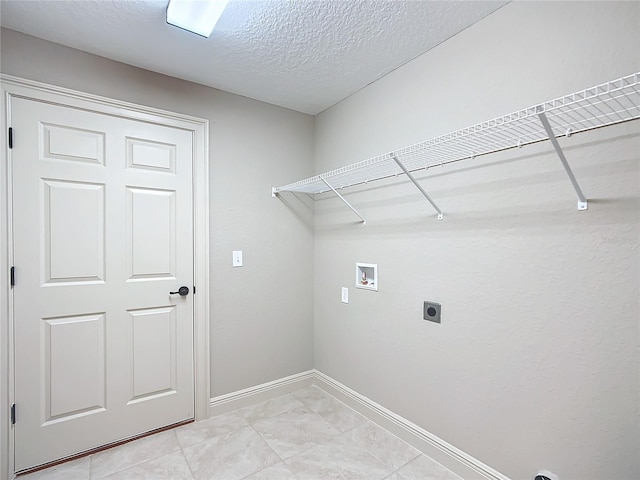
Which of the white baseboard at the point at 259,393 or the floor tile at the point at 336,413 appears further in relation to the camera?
the white baseboard at the point at 259,393

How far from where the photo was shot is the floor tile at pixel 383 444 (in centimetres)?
185

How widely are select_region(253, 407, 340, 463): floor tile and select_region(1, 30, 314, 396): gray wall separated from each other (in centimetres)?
37

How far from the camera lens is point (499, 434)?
157cm

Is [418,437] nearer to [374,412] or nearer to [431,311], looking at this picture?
[374,412]

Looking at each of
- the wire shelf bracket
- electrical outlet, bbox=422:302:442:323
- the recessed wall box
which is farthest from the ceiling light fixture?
electrical outlet, bbox=422:302:442:323

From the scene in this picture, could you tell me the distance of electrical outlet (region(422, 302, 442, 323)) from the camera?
183 centimetres

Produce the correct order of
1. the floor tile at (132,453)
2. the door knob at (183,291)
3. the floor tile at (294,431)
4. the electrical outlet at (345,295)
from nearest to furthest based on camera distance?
the floor tile at (132,453) → the floor tile at (294,431) → the door knob at (183,291) → the electrical outlet at (345,295)

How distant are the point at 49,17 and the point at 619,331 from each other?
9.44 feet

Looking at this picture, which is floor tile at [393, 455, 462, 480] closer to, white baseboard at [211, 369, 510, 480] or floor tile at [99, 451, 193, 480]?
white baseboard at [211, 369, 510, 480]

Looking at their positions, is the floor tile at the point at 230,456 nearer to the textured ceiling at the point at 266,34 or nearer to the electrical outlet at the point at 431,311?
the electrical outlet at the point at 431,311

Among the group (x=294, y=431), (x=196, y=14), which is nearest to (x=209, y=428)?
(x=294, y=431)

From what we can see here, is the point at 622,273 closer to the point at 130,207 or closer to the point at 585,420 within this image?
the point at 585,420

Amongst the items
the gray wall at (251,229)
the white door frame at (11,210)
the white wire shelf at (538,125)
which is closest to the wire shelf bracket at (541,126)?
the white wire shelf at (538,125)

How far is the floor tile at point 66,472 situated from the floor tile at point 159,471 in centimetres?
16
